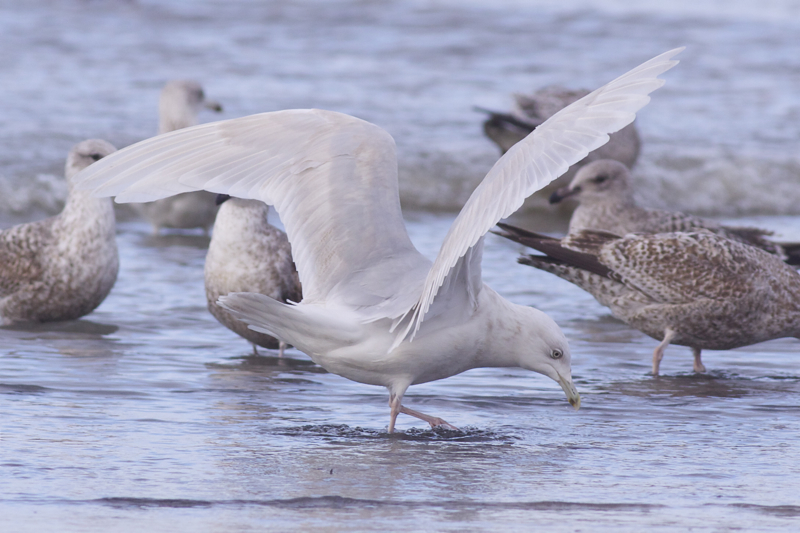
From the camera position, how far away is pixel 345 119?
16.3 ft

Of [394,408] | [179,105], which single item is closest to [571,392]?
[394,408]

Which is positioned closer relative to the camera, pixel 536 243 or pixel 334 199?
pixel 334 199

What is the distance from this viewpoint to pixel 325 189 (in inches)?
189

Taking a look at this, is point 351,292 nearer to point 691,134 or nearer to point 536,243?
point 536,243

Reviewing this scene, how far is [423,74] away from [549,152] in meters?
12.9

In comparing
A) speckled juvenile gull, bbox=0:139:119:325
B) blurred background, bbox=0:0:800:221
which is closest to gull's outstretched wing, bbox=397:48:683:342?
speckled juvenile gull, bbox=0:139:119:325

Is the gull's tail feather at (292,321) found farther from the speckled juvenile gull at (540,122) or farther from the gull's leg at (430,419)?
the speckled juvenile gull at (540,122)

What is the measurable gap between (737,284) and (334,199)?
2563 mm

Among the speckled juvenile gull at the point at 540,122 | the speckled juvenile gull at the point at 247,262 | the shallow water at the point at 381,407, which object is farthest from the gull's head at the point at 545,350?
the speckled juvenile gull at the point at 540,122

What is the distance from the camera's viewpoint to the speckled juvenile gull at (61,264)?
6.80 meters

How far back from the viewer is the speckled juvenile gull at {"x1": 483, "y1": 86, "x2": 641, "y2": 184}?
12148 millimetres

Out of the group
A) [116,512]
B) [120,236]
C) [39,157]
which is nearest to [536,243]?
[116,512]

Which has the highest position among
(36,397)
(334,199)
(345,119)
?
(345,119)

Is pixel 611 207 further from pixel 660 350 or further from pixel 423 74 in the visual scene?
pixel 423 74
